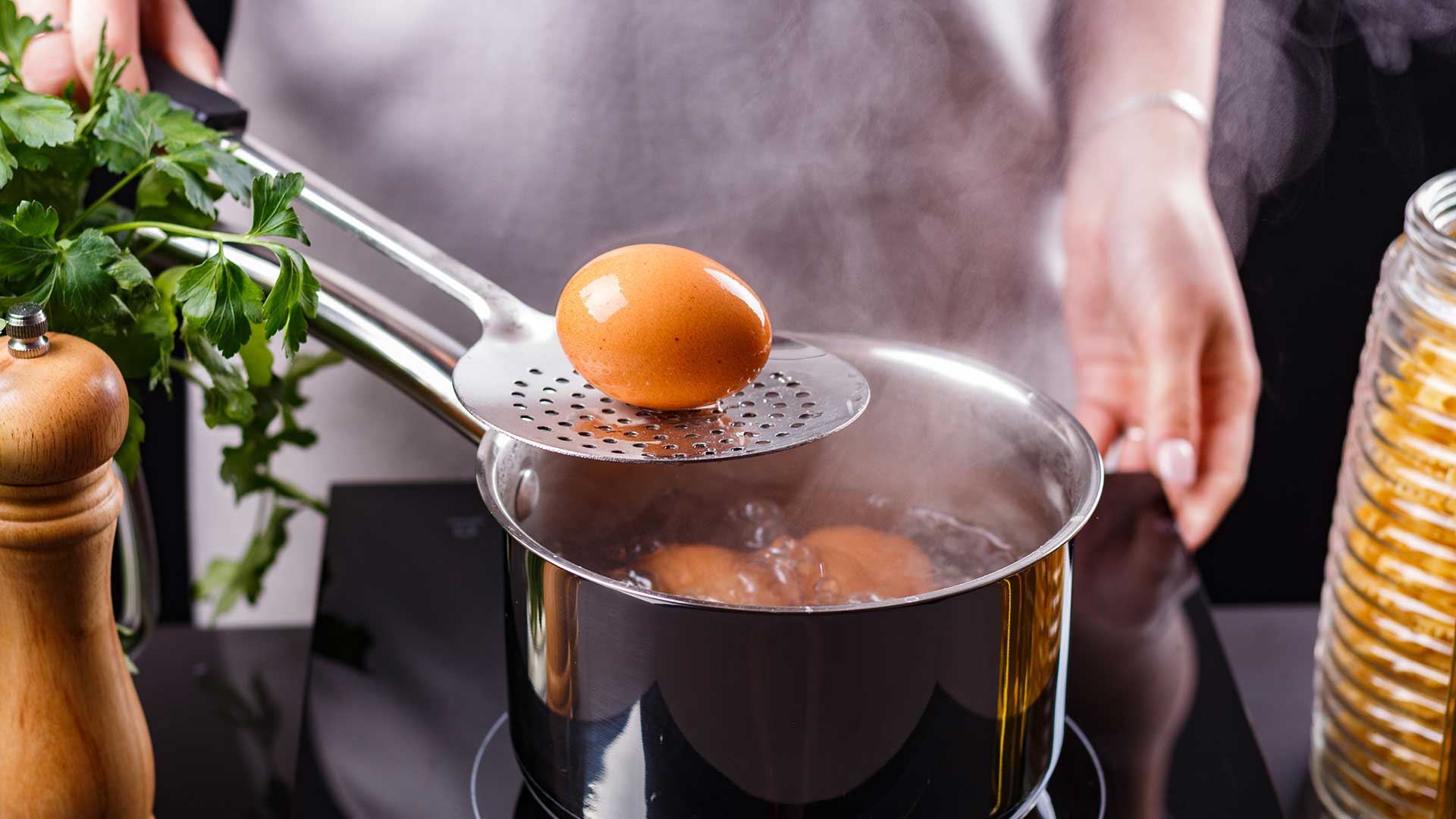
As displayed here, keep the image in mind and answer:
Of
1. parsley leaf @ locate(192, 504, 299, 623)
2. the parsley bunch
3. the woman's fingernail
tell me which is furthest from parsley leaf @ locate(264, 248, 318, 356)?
the woman's fingernail

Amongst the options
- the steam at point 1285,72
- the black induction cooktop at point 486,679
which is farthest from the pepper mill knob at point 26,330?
the steam at point 1285,72

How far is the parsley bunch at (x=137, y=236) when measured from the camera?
0.39 m

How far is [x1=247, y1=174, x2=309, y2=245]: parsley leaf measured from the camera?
406 millimetres

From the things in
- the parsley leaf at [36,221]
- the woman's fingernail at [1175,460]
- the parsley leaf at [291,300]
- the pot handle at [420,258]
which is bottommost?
the woman's fingernail at [1175,460]

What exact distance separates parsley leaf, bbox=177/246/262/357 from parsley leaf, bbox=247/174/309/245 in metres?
0.02

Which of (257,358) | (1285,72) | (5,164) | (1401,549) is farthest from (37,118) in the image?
(1285,72)

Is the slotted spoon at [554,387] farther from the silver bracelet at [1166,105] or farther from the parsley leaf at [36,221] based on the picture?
the silver bracelet at [1166,105]

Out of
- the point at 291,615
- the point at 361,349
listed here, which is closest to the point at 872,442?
the point at 361,349

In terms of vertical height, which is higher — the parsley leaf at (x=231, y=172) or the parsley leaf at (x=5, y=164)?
the parsley leaf at (x=5, y=164)

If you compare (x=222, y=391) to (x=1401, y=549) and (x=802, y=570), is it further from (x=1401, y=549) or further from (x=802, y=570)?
(x=1401, y=549)

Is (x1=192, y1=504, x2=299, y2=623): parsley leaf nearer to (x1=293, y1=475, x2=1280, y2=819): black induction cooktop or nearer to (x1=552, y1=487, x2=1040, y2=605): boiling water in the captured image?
(x1=293, y1=475, x2=1280, y2=819): black induction cooktop

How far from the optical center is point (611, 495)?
53 centimetres

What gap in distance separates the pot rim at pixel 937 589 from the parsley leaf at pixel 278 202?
3.7 inches

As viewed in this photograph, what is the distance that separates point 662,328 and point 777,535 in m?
0.17
